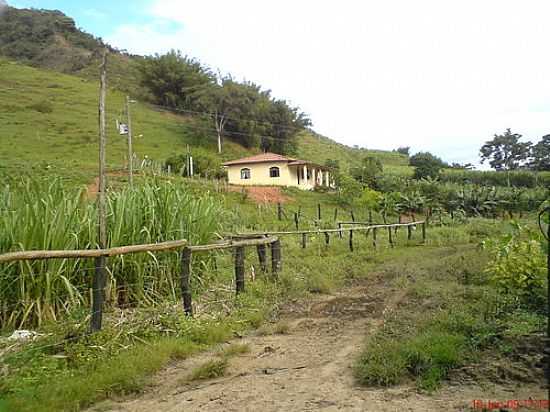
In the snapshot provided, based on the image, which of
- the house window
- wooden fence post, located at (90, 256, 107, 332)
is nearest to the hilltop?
the house window

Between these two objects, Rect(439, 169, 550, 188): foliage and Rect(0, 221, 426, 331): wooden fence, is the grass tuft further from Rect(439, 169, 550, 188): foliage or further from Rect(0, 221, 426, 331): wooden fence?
Rect(439, 169, 550, 188): foliage

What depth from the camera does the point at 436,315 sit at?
5191mm

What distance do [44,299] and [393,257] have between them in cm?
948

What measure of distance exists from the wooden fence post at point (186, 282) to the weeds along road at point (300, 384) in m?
0.80

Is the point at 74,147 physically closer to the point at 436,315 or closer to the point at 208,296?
the point at 208,296

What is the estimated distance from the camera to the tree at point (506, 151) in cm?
5591

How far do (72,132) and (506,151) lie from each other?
46.8 m

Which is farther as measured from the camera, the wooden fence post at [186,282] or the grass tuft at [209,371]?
the wooden fence post at [186,282]

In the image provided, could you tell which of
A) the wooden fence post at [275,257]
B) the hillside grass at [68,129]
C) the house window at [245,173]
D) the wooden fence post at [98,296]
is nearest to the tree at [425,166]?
the hillside grass at [68,129]

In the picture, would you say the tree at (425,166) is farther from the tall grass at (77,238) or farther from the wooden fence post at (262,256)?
the tall grass at (77,238)

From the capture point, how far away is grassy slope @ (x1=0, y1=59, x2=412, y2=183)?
A: 29077mm

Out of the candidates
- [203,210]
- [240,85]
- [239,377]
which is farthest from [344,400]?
[240,85]

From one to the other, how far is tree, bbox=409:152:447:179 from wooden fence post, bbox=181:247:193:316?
3794 centimetres

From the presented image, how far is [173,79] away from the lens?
50531 mm
